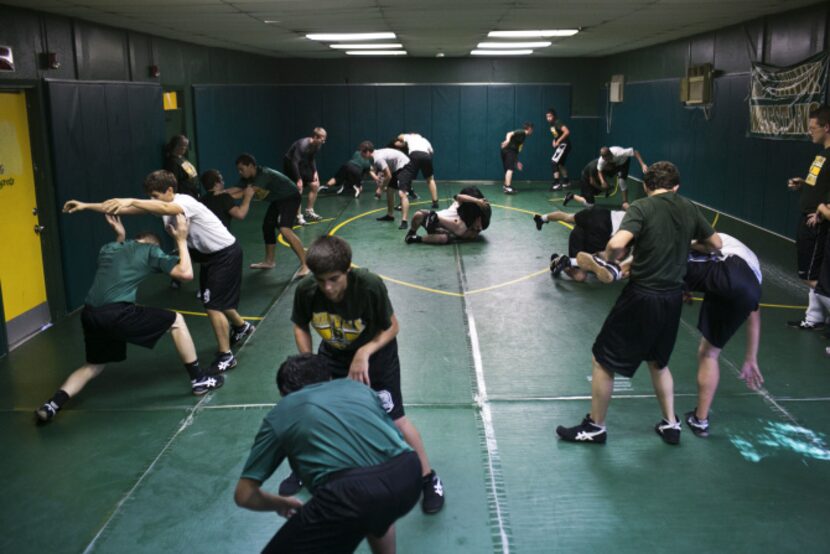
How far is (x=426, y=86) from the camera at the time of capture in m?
19.4

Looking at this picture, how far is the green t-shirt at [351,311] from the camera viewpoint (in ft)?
12.7

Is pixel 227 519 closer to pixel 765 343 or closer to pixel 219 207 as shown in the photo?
pixel 219 207

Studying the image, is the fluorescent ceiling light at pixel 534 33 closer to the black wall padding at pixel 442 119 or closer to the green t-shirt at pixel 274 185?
the green t-shirt at pixel 274 185

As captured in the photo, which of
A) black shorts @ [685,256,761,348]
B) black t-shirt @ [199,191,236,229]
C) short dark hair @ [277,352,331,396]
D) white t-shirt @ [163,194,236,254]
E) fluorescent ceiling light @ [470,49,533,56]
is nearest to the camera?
short dark hair @ [277,352,331,396]

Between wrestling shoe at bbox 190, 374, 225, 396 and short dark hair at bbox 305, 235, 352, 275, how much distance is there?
3.13m

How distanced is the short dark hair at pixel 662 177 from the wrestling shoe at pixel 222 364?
3.95 m

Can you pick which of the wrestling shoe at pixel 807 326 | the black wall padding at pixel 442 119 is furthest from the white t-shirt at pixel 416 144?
the wrestling shoe at pixel 807 326

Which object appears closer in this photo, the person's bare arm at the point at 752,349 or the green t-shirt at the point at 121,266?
the person's bare arm at the point at 752,349

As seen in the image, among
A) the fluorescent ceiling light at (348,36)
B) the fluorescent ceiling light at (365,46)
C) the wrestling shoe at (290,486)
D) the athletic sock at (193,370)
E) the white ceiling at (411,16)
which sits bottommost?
the wrestling shoe at (290,486)

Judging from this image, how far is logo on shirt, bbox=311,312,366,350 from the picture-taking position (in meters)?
3.94

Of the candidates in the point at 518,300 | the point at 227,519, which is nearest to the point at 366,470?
the point at 227,519

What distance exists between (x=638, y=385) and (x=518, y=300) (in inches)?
107

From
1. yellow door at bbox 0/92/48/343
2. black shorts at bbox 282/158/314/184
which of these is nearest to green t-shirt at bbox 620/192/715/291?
yellow door at bbox 0/92/48/343

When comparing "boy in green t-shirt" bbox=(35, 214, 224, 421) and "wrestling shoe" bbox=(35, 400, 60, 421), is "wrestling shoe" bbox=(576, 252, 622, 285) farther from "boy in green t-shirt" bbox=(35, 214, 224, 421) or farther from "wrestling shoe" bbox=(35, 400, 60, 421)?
"wrestling shoe" bbox=(35, 400, 60, 421)
